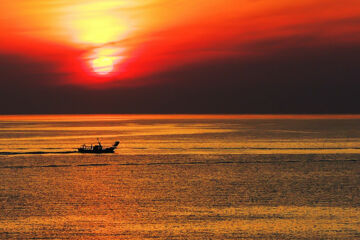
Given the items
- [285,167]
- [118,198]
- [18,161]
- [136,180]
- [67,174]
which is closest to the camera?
[118,198]

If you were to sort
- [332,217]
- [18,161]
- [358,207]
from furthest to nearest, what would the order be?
1. [18,161]
2. [358,207]
3. [332,217]

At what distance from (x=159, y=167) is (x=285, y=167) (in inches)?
373

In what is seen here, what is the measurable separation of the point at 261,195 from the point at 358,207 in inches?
195

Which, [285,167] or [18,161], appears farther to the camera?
[18,161]

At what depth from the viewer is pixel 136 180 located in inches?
1228

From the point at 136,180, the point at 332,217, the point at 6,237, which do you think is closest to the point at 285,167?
the point at 136,180

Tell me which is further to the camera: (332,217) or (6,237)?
(332,217)

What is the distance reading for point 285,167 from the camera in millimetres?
38781

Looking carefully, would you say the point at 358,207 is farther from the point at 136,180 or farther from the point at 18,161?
the point at 18,161

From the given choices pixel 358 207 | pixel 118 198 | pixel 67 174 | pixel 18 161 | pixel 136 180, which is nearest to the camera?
pixel 358 207

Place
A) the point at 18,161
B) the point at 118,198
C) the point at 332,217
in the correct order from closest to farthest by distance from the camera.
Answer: the point at 332,217, the point at 118,198, the point at 18,161

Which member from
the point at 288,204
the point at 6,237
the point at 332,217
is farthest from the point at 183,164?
the point at 6,237

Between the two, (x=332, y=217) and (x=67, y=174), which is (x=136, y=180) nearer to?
(x=67, y=174)

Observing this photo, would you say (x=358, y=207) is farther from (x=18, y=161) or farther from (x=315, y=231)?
(x=18, y=161)
